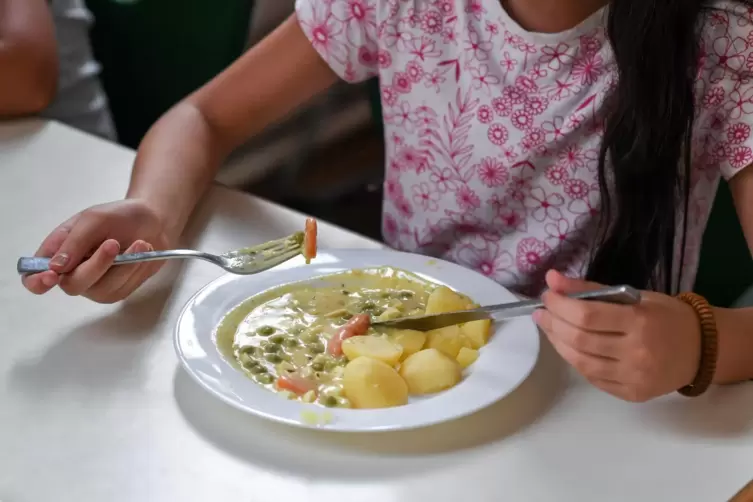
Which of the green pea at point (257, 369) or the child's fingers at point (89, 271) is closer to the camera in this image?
the green pea at point (257, 369)

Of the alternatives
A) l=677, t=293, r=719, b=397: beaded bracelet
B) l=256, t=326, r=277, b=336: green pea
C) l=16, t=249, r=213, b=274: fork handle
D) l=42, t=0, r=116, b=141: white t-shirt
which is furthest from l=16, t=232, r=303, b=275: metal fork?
l=42, t=0, r=116, b=141: white t-shirt

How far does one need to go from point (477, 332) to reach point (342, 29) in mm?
580

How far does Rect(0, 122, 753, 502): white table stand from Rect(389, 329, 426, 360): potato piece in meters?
0.09

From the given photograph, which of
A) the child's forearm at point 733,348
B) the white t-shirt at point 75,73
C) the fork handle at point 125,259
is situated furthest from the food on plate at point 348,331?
the white t-shirt at point 75,73

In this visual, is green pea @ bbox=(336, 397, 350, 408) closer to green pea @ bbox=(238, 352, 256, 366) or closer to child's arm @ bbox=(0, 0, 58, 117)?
green pea @ bbox=(238, 352, 256, 366)

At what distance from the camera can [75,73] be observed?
176 centimetres

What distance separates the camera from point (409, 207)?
1297mm

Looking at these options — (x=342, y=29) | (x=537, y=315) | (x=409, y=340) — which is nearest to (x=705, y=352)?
(x=537, y=315)

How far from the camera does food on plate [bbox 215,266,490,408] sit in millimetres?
741

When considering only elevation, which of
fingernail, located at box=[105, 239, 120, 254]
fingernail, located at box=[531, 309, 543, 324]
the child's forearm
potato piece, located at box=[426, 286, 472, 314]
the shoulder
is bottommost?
fingernail, located at box=[105, 239, 120, 254]

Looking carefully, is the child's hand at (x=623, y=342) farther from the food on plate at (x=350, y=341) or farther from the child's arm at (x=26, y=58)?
the child's arm at (x=26, y=58)

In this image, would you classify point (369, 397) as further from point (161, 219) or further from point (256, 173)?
point (256, 173)

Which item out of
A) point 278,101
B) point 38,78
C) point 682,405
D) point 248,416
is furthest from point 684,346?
point 38,78

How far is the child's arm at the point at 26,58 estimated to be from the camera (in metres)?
1.41
